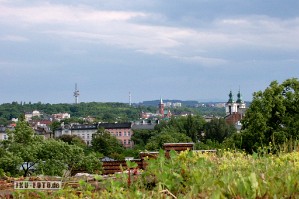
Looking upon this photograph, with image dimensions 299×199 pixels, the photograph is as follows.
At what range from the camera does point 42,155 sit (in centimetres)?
3381

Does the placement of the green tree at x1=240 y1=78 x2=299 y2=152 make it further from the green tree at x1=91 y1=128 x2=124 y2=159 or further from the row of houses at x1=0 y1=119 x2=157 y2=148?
the row of houses at x1=0 y1=119 x2=157 y2=148

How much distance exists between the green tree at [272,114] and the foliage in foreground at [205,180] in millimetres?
28465

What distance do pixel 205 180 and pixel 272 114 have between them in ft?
106

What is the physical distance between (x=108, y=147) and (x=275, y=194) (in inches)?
3926

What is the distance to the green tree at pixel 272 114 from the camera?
3444 cm

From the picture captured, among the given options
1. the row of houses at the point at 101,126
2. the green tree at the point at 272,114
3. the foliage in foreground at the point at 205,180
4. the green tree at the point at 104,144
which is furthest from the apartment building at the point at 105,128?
the foliage in foreground at the point at 205,180

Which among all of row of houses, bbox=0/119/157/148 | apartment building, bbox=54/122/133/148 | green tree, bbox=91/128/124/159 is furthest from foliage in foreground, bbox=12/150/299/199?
apartment building, bbox=54/122/133/148

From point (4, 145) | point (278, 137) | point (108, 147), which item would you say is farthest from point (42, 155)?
point (108, 147)

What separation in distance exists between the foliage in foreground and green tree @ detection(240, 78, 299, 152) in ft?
93.4

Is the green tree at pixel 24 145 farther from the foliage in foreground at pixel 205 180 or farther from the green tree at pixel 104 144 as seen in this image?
Result: the green tree at pixel 104 144

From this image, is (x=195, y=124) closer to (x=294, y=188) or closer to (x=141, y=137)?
(x=141, y=137)

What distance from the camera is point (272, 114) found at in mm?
35938

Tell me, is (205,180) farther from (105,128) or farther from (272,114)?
(105,128)

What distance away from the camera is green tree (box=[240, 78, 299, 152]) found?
1356 inches
